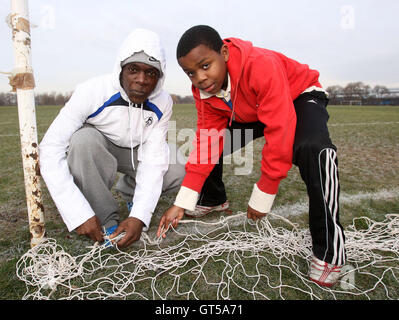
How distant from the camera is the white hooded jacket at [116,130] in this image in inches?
77.8

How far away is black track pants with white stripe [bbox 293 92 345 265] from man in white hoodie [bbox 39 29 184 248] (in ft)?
3.75

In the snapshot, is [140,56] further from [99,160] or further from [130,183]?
[130,183]

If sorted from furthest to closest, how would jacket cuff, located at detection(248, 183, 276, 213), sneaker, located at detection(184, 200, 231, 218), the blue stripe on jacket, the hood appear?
sneaker, located at detection(184, 200, 231, 218), the blue stripe on jacket, the hood, jacket cuff, located at detection(248, 183, 276, 213)

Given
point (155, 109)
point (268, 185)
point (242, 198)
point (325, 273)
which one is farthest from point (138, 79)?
point (325, 273)

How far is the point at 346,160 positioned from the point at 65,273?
4.30 meters

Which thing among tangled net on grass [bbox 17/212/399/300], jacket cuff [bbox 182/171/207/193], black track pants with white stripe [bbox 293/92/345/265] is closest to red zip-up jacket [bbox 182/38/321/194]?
jacket cuff [bbox 182/171/207/193]

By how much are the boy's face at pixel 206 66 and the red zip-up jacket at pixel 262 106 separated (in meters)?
0.07

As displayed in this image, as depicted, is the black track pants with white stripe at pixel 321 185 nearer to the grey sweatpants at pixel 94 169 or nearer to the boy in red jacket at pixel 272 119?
the boy in red jacket at pixel 272 119

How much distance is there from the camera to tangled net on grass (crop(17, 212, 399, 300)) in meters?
1.59

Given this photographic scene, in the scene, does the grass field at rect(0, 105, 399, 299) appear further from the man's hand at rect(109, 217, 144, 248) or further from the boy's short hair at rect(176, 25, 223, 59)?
the boy's short hair at rect(176, 25, 223, 59)

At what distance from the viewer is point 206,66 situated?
1844 millimetres

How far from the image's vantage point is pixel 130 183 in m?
2.87

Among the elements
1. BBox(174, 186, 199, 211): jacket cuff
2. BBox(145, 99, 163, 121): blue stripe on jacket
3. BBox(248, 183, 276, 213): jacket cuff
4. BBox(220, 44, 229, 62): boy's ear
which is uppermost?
BBox(220, 44, 229, 62): boy's ear

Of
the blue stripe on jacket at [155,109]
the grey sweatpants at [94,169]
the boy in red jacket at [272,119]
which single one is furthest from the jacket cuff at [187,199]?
the blue stripe on jacket at [155,109]
